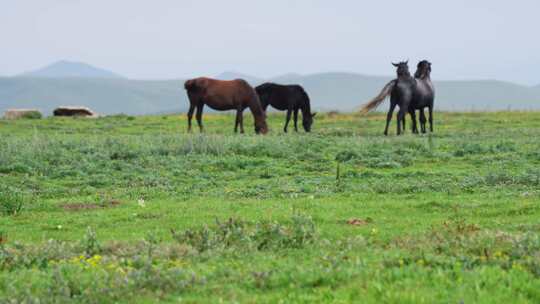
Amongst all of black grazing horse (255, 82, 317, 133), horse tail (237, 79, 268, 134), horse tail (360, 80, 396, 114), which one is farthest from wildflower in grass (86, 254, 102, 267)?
black grazing horse (255, 82, 317, 133)

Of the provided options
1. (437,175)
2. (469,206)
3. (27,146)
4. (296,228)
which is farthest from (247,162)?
(296,228)

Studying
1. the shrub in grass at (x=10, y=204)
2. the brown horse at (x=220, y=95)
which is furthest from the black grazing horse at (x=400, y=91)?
the shrub in grass at (x=10, y=204)

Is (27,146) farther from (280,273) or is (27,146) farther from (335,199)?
(280,273)

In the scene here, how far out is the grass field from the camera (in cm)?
727

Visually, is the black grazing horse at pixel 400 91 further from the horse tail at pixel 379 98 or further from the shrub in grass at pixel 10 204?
the shrub in grass at pixel 10 204

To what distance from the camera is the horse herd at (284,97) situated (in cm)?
2889

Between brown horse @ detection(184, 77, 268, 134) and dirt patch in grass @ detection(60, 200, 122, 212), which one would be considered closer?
dirt patch in grass @ detection(60, 200, 122, 212)

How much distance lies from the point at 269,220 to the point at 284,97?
22557 millimetres

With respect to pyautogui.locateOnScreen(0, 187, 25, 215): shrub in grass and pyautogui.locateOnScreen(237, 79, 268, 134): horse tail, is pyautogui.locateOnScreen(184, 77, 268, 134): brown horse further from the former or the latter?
pyautogui.locateOnScreen(0, 187, 25, 215): shrub in grass

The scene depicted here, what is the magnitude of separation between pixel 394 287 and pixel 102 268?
2.93 meters

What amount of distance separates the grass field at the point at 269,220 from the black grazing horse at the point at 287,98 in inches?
312

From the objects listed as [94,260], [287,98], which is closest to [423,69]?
[287,98]

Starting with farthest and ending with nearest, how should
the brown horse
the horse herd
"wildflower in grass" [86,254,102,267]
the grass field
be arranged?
the brown horse → the horse herd → "wildflower in grass" [86,254,102,267] → the grass field

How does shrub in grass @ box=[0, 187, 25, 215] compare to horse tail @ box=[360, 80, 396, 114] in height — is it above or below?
below
